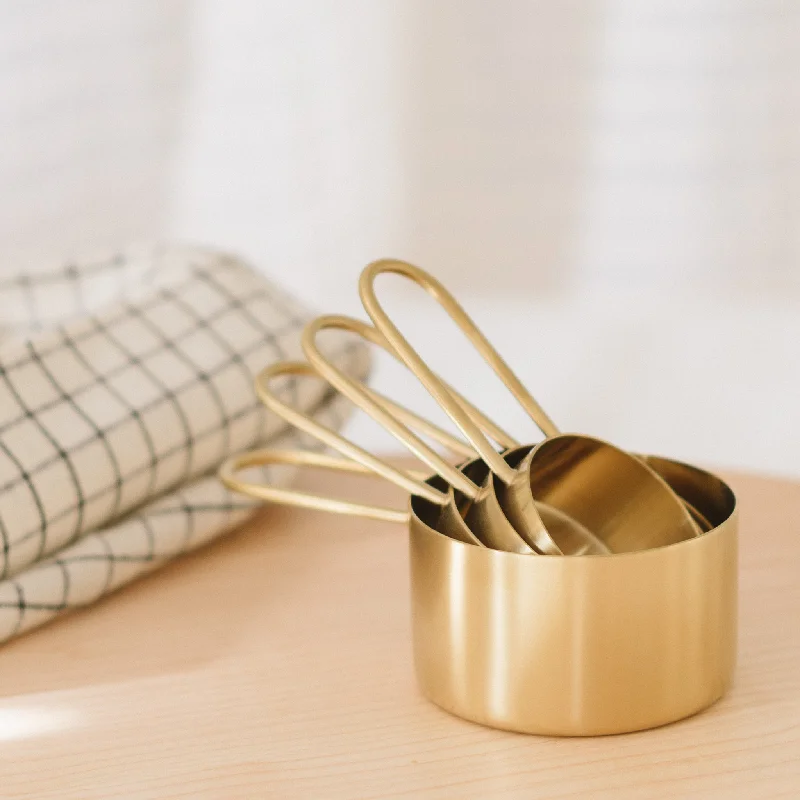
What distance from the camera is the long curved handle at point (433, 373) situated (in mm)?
414

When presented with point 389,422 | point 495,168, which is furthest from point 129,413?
point 495,168

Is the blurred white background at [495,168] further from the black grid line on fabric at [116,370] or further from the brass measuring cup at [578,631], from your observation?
the brass measuring cup at [578,631]

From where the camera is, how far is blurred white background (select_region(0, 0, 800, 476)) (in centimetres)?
106

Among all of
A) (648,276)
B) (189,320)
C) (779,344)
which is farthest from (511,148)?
(189,320)

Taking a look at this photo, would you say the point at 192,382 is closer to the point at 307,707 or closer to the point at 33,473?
the point at 33,473

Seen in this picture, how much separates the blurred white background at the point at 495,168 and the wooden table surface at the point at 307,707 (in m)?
0.53

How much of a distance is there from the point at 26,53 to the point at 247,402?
0.56 meters

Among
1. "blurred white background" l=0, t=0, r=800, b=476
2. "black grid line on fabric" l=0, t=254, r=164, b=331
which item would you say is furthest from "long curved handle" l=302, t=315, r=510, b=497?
"blurred white background" l=0, t=0, r=800, b=476

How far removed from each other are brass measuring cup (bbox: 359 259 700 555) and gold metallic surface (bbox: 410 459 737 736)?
30 mm

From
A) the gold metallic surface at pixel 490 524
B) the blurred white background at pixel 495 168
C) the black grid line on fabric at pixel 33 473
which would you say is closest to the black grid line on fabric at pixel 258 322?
the black grid line on fabric at pixel 33 473

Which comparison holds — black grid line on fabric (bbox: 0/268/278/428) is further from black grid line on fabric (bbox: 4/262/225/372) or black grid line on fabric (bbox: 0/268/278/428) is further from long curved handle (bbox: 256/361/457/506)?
long curved handle (bbox: 256/361/457/506)

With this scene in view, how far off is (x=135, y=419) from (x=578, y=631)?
277 millimetres

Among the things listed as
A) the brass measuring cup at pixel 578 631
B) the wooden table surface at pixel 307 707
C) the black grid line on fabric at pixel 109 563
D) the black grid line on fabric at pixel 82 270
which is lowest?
the wooden table surface at pixel 307 707

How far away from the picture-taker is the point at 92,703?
47cm
